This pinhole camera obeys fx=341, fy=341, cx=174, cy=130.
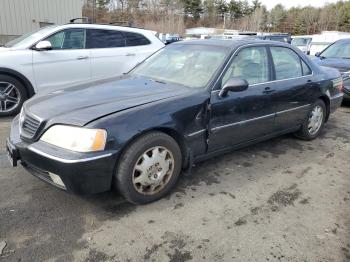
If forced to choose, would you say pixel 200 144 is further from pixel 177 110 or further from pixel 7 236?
pixel 7 236

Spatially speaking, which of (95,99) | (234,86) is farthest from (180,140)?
(95,99)

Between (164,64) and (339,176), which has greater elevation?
(164,64)

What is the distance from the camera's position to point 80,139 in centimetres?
281

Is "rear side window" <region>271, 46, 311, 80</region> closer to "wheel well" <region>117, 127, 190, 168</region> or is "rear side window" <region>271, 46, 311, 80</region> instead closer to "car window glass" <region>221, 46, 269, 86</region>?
"car window glass" <region>221, 46, 269, 86</region>

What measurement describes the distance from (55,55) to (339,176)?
520cm

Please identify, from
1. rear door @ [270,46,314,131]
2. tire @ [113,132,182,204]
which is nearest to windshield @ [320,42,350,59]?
rear door @ [270,46,314,131]

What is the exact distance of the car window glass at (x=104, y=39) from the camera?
694 cm

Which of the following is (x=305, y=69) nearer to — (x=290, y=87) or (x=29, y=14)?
(x=290, y=87)

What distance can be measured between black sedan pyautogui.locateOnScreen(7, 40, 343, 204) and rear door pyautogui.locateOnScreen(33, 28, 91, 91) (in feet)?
8.42

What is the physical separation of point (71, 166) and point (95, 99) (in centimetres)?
80

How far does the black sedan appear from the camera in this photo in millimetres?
2865

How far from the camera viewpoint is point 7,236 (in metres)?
2.74

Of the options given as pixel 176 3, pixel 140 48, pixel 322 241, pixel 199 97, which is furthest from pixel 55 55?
pixel 176 3

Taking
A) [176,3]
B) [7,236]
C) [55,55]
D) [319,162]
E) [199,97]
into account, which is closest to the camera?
[7,236]
